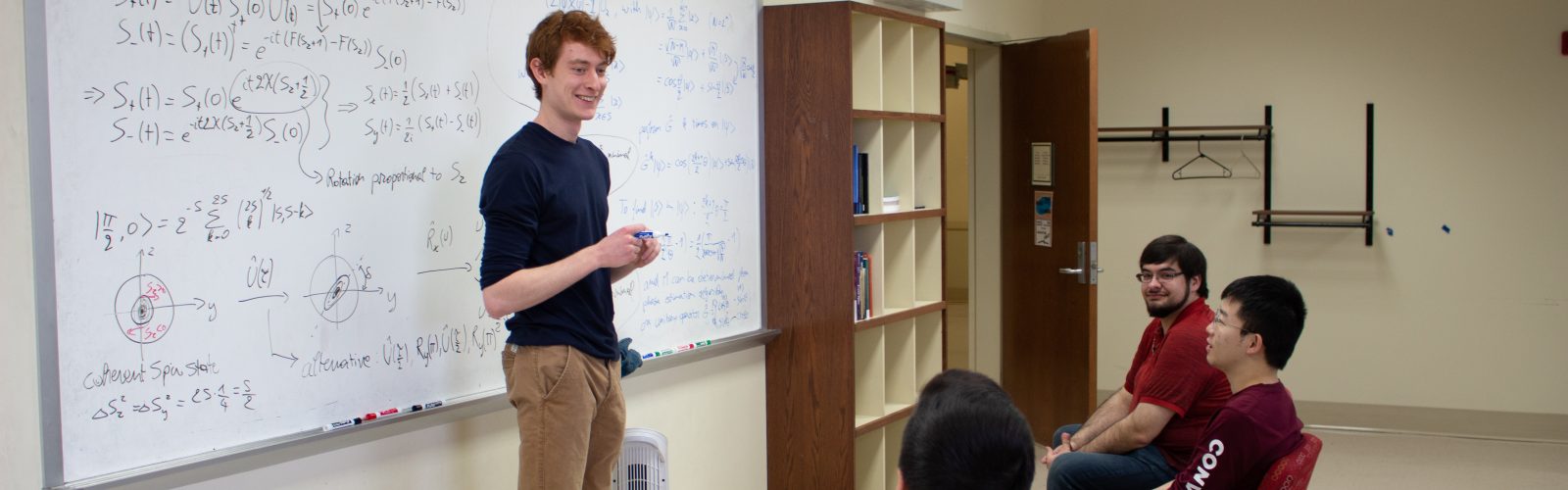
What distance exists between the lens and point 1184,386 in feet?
9.05

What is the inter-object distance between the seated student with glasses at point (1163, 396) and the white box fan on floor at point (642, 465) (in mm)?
1013

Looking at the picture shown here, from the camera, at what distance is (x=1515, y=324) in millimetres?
5172

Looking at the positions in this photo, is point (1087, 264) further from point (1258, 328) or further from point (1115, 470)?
point (1258, 328)

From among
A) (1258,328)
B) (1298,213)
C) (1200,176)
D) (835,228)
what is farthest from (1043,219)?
(1258,328)

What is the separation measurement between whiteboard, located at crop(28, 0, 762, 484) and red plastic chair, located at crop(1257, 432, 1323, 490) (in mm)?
1586

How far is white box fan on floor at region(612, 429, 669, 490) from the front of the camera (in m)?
2.73

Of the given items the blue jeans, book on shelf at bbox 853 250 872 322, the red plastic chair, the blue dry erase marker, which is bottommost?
the blue jeans

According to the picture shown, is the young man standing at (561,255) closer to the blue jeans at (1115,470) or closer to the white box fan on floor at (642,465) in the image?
the white box fan on floor at (642,465)

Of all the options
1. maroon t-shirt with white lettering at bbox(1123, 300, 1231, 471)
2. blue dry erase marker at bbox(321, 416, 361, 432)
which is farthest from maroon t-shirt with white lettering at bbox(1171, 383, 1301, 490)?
blue dry erase marker at bbox(321, 416, 361, 432)

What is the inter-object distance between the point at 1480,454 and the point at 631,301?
12.8 ft

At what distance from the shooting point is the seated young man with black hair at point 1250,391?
6.97 feet

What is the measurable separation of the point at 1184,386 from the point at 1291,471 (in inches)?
25.5

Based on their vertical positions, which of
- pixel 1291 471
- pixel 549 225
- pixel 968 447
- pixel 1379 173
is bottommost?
pixel 1291 471

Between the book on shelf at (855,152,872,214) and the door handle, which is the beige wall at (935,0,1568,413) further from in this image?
the book on shelf at (855,152,872,214)
